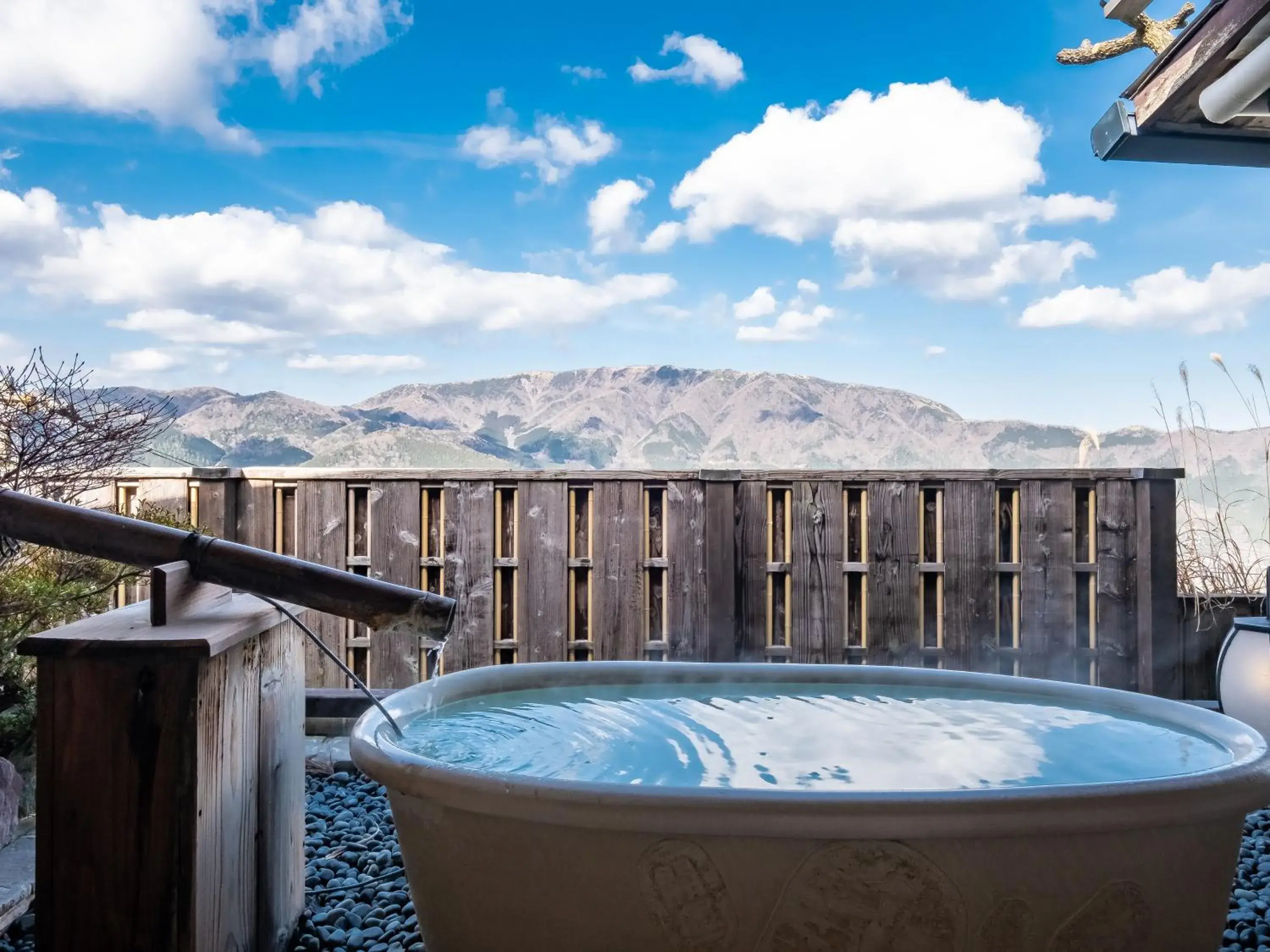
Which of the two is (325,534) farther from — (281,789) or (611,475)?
(281,789)

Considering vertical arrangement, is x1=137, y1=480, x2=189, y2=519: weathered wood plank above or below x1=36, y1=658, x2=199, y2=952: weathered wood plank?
above

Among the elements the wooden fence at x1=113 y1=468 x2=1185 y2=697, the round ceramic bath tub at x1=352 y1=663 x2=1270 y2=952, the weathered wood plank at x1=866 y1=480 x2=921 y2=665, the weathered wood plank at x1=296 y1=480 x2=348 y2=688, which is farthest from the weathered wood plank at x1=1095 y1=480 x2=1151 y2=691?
the weathered wood plank at x1=296 y1=480 x2=348 y2=688

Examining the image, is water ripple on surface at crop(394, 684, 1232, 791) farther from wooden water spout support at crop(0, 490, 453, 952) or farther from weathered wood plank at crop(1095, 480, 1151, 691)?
weathered wood plank at crop(1095, 480, 1151, 691)

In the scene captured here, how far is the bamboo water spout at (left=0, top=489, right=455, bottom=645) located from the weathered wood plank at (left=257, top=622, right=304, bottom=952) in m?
0.17

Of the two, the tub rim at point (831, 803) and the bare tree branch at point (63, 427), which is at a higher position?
the bare tree branch at point (63, 427)

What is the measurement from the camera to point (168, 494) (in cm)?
348

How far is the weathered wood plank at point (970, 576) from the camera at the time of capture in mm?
3344

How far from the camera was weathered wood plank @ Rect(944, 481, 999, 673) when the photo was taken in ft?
11.0

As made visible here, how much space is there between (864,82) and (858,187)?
5469mm

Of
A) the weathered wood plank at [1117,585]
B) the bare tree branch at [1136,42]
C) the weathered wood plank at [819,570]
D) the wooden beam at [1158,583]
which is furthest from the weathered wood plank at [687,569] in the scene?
the bare tree branch at [1136,42]

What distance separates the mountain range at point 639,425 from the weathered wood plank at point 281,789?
20153mm

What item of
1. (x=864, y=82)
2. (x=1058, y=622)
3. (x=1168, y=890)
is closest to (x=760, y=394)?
(x=864, y=82)

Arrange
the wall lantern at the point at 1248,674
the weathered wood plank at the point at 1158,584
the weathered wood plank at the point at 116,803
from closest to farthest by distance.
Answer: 1. the weathered wood plank at the point at 116,803
2. the wall lantern at the point at 1248,674
3. the weathered wood plank at the point at 1158,584

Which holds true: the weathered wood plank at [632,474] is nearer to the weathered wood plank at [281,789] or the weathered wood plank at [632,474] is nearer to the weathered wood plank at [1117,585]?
the weathered wood plank at [1117,585]
